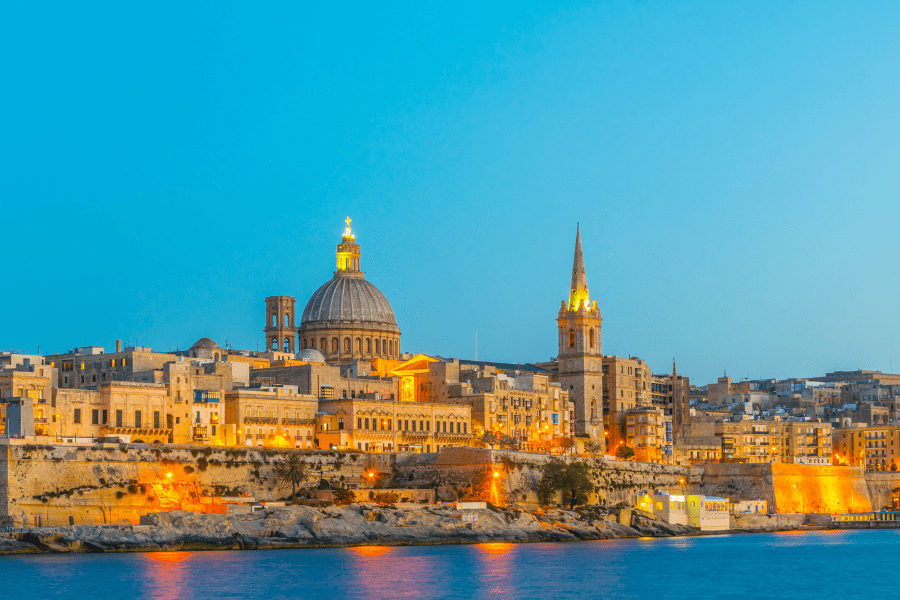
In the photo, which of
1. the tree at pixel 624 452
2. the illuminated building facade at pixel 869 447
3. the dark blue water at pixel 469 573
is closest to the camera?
the dark blue water at pixel 469 573

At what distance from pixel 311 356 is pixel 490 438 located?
14089mm

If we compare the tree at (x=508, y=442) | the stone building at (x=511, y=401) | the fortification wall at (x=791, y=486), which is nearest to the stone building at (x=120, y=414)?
the tree at (x=508, y=442)

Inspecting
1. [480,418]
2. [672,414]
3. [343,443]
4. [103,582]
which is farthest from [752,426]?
[103,582]

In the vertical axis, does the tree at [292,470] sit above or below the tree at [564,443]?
below

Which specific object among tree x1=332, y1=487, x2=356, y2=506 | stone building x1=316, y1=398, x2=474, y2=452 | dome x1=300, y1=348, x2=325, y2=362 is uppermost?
dome x1=300, y1=348, x2=325, y2=362

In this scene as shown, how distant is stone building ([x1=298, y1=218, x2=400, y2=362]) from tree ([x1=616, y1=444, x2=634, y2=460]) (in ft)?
52.0

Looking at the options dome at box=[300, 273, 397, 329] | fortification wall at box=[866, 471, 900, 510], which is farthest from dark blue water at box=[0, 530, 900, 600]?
dome at box=[300, 273, 397, 329]

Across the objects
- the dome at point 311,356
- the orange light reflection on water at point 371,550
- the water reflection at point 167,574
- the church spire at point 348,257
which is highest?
the church spire at point 348,257

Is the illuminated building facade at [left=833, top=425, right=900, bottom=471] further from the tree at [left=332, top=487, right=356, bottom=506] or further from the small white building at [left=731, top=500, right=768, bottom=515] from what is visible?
the tree at [left=332, top=487, right=356, bottom=506]

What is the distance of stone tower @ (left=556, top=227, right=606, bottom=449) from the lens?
9694cm

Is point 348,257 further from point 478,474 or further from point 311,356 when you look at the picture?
point 478,474

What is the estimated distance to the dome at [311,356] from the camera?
305 feet

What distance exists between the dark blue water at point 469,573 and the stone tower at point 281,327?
38937 millimetres

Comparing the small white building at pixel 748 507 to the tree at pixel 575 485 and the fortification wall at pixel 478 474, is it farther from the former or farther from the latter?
the tree at pixel 575 485
